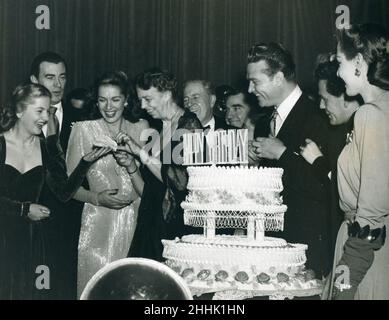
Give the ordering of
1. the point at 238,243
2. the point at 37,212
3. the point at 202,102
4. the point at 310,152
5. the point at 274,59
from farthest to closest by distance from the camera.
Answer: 1. the point at 202,102
2. the point at 37,212
3. the point at 274,59
4. the point at 310,152
5. the point at 238,243

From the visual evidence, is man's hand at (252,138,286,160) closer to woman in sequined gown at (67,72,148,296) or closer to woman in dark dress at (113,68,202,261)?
woman in dark dress at (113,68,202,261)

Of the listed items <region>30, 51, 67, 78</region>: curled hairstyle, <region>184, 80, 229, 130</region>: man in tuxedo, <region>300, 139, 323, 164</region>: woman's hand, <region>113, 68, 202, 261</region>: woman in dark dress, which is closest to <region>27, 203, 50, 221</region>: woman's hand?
<region>113, 68, 202, 261</region>: woman in dark dress

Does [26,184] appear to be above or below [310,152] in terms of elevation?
below

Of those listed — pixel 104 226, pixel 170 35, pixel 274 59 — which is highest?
pixel 170 35

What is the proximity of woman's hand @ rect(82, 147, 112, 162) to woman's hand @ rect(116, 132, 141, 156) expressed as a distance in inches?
4.1

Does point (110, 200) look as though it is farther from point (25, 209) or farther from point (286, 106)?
point (286, 106)

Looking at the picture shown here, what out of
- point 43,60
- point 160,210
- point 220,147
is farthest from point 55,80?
point 220,147

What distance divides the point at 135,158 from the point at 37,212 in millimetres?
754

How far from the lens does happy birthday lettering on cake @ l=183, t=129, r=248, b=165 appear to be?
134 inches

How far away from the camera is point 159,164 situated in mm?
3902

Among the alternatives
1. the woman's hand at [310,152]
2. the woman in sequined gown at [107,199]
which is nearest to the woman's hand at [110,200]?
the woman in sequined gown at [107,199]

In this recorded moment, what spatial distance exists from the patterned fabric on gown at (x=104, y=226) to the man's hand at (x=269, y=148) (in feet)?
3.68

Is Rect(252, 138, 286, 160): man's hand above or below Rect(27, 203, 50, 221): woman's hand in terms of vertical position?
above

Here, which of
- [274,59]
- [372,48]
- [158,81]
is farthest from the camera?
[158,81]
